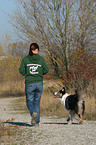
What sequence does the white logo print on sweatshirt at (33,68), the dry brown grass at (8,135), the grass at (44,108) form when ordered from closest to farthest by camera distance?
the dry brown grass at (8,135) < the grass at (44,108) < the white logo print on sweatshirt at (33,68)

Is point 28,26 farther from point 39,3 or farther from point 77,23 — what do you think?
point 77,23

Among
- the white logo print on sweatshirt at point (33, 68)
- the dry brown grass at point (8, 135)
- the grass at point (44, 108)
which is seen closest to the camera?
the dry brown grass at point (8, 135)

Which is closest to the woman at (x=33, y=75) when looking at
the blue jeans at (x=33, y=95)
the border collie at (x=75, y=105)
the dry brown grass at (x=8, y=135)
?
the blue jeans at (x=33, y=95)

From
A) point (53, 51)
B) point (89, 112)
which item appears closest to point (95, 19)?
point (53, 51)

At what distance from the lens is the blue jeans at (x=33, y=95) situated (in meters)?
7.95

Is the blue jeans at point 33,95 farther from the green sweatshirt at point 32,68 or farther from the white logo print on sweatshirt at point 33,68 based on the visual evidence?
the white logo print on sweatshirt at point 33,68

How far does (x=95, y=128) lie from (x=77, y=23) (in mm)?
10171

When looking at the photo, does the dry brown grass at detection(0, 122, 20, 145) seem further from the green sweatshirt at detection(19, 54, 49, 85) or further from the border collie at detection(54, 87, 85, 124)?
the border collie at detection(54, 87, 85, 124)

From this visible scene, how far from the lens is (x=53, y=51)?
18.2 metres

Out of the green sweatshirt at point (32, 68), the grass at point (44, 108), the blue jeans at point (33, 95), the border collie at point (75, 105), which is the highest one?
the green sweatshirt at point (32, 68)

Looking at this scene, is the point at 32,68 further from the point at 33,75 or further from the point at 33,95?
the point at 33,95

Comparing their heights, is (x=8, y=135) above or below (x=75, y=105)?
below

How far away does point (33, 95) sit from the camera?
320 inches

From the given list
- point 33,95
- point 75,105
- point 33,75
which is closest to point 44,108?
point 75,105
